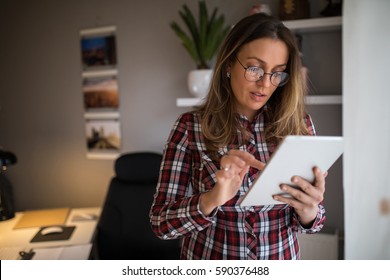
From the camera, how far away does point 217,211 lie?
21.2 inches

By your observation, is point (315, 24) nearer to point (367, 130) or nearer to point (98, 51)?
point (367, 130)

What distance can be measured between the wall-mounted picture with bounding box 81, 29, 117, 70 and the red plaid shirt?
16.1 inches

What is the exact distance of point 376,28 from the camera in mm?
722

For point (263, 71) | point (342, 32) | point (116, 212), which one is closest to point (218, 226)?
point (263, 71)

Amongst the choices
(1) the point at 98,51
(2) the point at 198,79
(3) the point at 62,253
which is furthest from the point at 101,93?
(3) the point at 62,253

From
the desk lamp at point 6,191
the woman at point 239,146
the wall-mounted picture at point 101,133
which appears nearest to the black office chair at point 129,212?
the wall-mounted picture at point 101,133

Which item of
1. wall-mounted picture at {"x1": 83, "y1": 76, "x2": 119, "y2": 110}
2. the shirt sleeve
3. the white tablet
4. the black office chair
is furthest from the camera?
the black office chair

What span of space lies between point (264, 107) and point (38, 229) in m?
0.80

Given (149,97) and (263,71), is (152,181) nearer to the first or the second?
(149,97)

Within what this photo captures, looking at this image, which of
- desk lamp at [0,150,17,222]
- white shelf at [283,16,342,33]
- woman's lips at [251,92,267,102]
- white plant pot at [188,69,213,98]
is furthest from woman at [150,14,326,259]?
desk lamp at [0,150,17,222]

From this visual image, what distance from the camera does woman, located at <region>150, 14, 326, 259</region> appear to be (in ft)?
1.65

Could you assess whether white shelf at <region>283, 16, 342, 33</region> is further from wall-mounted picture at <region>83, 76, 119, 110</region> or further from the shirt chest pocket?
wall-mounted picture at <region>83, 76, 119, 110</region>
